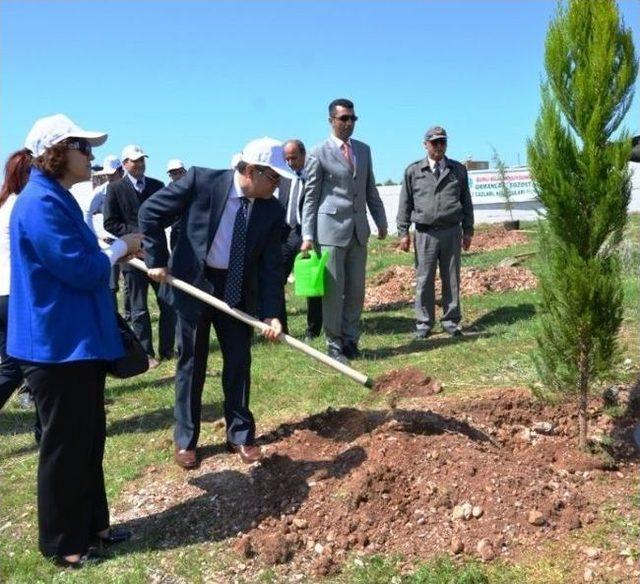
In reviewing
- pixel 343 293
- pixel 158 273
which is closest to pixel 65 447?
pixel 158 273

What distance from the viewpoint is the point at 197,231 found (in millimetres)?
4566

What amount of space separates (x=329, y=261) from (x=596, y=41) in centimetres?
365

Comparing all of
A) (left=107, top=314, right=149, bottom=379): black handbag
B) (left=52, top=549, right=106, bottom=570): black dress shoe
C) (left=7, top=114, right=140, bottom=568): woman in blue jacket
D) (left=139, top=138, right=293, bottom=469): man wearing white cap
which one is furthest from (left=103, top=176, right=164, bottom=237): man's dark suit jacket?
(left=52, top=549, right=106, bottom=570): black dress shoe

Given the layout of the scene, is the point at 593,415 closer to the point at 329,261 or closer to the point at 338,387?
the point at 338,387

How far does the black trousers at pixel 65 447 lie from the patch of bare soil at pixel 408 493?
1.48ft

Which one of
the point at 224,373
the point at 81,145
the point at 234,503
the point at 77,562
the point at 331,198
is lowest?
the point at 77,562

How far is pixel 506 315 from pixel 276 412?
4.39 meters

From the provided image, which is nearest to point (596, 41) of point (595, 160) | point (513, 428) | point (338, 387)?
point (595, 160)

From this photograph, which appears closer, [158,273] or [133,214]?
[158,273]

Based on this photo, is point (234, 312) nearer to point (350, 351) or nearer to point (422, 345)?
point (350, 351)

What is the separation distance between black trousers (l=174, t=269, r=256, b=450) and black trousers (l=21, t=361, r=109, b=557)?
955 millimetres

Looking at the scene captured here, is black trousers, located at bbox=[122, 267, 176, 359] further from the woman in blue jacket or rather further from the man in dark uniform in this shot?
the woman in blue jacket

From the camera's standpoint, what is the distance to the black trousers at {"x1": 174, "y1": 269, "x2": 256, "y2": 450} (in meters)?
4.73

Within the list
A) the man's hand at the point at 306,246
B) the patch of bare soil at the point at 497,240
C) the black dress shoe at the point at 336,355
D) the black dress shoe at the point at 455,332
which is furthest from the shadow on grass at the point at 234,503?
the patch of bare soil at the point at 497,240
